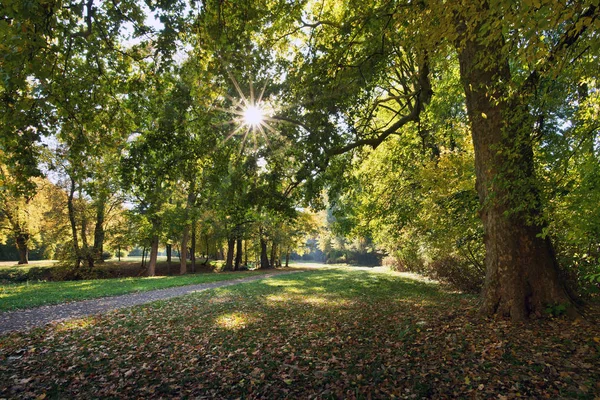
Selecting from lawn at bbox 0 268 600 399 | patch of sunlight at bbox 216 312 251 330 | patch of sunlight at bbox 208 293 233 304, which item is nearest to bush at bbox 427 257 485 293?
lawn at bbox 0 268 600 399

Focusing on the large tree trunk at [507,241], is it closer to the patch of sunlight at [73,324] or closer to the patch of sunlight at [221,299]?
the patch of sunlight at [221,299]

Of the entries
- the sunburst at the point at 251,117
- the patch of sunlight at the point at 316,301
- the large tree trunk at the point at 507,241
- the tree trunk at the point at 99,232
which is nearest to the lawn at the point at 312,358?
the large tree trunk at the point at 507,241

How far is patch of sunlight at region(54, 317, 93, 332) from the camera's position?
7844 millimetres

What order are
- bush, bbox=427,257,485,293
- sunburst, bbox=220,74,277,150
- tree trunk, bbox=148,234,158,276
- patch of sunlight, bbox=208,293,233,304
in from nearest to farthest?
sunburst, bbox=220,74,277,150 → patch of sunlight, bbox=208,293,233,304 → bush, bbox=427,257,485,293 → tree trunk, bbox=148,234,158,276

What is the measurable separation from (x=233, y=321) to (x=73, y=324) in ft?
15.1

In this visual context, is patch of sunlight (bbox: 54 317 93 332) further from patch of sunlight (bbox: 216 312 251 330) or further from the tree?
the tree

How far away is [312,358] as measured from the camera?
5328 millimetres

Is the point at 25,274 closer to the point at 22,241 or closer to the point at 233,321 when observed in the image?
the point at 22,241

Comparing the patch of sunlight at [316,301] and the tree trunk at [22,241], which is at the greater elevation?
the tree trunk at [22,241]

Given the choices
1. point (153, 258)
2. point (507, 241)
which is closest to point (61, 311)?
point (507, 241)

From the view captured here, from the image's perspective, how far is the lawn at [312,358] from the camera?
416 cm

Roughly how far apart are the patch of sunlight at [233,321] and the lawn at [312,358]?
57 mm

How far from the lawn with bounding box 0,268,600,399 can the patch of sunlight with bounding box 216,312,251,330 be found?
0.19 ft

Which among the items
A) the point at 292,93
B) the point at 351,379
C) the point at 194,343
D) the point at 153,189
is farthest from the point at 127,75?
the point at 351,379
